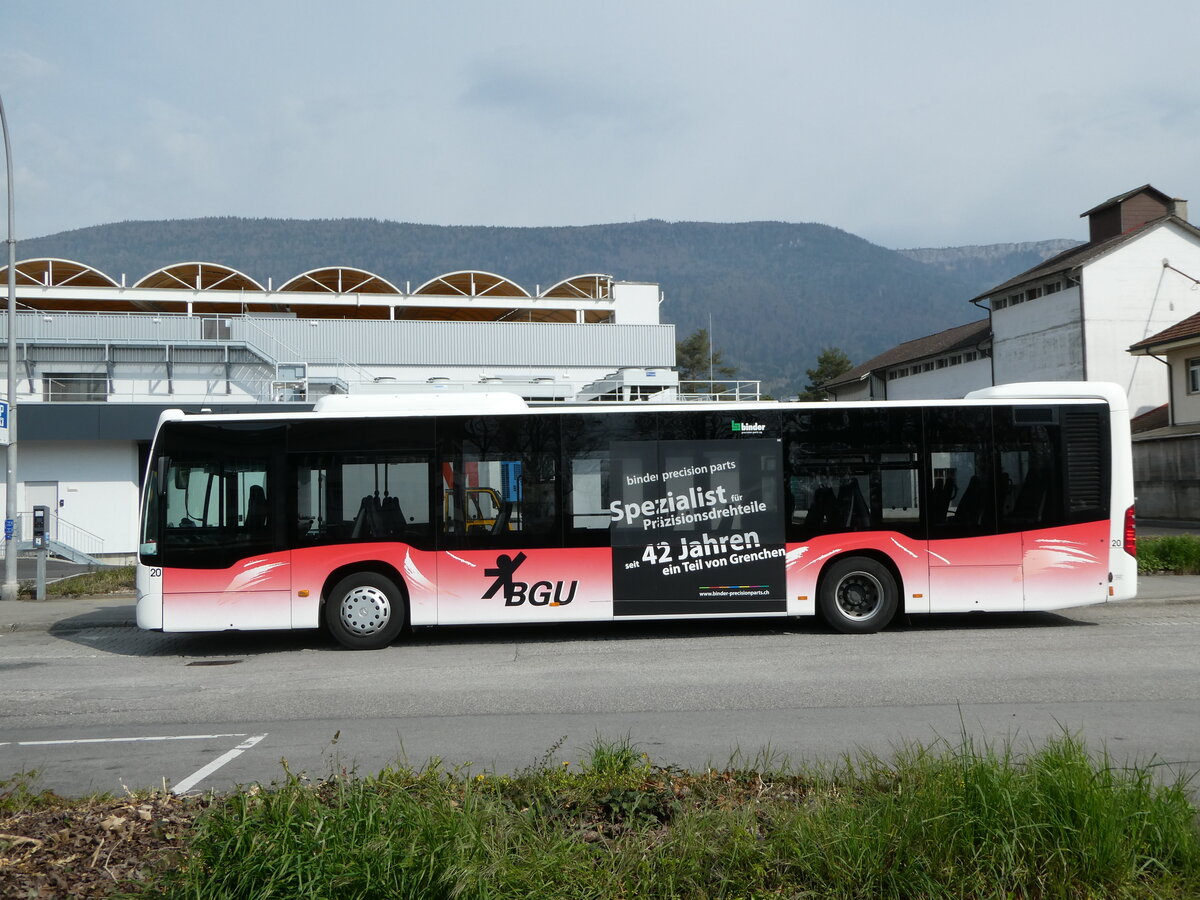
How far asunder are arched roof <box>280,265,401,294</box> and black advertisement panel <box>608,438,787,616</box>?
4096 cm

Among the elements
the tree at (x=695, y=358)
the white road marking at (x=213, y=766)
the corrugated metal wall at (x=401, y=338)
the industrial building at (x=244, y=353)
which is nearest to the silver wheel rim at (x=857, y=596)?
the white road marking at (x=213, y=766)

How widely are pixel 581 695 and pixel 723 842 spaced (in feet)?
16.1

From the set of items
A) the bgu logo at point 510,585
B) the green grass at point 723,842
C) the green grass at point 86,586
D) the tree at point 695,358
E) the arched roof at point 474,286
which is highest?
the tree at point 695,358

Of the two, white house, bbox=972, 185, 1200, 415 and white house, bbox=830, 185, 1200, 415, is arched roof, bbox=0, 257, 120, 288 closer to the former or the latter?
white house, bbox=830, 185, 1200, 415

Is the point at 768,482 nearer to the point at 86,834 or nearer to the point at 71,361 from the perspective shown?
the point at 86,834

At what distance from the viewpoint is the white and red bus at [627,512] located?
11711 millimetres

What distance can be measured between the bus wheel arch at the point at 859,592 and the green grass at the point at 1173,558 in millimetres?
7852

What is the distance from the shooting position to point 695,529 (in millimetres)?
12055

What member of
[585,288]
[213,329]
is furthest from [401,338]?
[585,288]

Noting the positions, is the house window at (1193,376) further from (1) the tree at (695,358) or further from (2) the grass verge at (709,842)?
(1) the tree at (695,358)

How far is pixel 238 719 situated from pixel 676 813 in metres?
5.16

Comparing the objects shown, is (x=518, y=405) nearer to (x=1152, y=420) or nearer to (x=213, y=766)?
(x=213, y=766)

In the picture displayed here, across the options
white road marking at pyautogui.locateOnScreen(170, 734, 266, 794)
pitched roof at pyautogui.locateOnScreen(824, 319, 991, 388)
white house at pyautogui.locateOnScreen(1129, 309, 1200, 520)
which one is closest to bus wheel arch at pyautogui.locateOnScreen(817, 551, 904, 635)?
white road marking at pyautogui.locateOnScreen(170, 734, 266, 794)

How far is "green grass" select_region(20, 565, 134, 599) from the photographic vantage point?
59.7 ft
